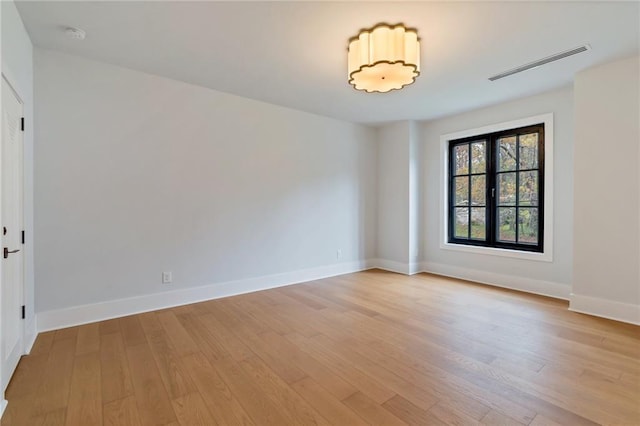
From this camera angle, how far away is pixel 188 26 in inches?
98.6

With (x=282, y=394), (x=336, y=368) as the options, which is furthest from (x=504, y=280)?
(x=282, y=394)

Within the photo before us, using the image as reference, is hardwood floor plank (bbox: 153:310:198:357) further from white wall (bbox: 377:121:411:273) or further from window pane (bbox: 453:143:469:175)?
window pane (bbox: 453:143:469:175)

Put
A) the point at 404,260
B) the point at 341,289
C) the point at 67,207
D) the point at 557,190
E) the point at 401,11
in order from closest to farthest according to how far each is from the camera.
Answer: the point at 401,11 → the point at 67,207 → the point at 557,190 → the point at 341,289 → the point at 404,260

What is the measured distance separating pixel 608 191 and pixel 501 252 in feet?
4.99

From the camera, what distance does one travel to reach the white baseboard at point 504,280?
12.7 feet

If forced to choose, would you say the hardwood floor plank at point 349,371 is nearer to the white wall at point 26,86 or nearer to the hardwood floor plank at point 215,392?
the hardwood floor plank at point 215,392

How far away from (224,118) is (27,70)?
184 centimetres

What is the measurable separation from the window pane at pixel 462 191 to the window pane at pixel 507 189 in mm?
505

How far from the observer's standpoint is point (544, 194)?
4035 mm

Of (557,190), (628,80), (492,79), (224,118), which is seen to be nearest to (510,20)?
(492,79)

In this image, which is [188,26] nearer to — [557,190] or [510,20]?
[510,20]

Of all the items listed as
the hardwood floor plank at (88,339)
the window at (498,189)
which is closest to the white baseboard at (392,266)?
the window at (498,189)

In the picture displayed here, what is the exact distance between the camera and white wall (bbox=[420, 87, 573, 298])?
382 centimetres

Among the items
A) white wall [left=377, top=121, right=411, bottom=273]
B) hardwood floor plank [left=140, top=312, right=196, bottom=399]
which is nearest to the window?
white wall [left=377, top=121, right=411, bottom=273]
